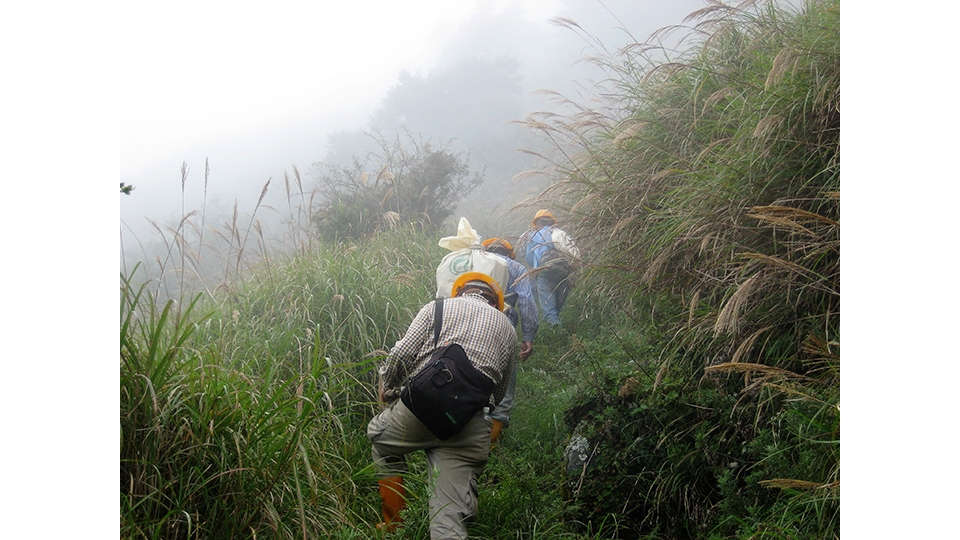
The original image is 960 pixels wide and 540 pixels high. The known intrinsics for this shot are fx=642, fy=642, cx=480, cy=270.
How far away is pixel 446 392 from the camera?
2.82 meters

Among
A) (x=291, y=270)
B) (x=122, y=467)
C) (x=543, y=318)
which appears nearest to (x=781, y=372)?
(x=122, y=467)

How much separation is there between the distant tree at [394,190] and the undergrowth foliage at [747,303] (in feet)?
13.1

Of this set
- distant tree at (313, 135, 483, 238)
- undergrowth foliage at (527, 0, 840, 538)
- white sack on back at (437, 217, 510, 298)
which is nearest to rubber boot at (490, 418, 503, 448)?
undergrowth foliage at (527, 0, 840, 538)

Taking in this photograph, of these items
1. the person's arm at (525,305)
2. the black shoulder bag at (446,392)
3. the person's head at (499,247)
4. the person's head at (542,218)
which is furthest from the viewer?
the person's head at (542,218)

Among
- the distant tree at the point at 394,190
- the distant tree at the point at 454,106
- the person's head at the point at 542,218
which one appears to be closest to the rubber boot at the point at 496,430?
the person's head at the point at 542,218

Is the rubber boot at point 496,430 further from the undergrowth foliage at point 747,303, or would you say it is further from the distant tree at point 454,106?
the distant tree at point 454,106

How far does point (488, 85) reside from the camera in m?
35.2

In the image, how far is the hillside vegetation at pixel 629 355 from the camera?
6.70 ft

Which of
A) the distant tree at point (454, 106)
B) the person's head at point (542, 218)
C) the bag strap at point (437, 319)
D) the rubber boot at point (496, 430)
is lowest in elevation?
the rubber boot at point (496, 430)

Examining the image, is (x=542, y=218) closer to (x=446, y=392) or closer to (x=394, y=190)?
(x=394, y=190)

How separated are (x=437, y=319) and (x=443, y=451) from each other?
61cm

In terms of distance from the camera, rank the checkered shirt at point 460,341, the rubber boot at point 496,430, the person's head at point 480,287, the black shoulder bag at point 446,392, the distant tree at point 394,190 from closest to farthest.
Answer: the black shoulder bag at point 446,392 < the checkered shirt at point 460,341 < the person's head at point 480,287 < the rubber boot at point 496,430 < the distant tree at point 394,190

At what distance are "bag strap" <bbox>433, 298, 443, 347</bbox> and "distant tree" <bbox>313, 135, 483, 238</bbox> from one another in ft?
13.3

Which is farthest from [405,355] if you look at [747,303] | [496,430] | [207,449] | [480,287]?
[747,303]
